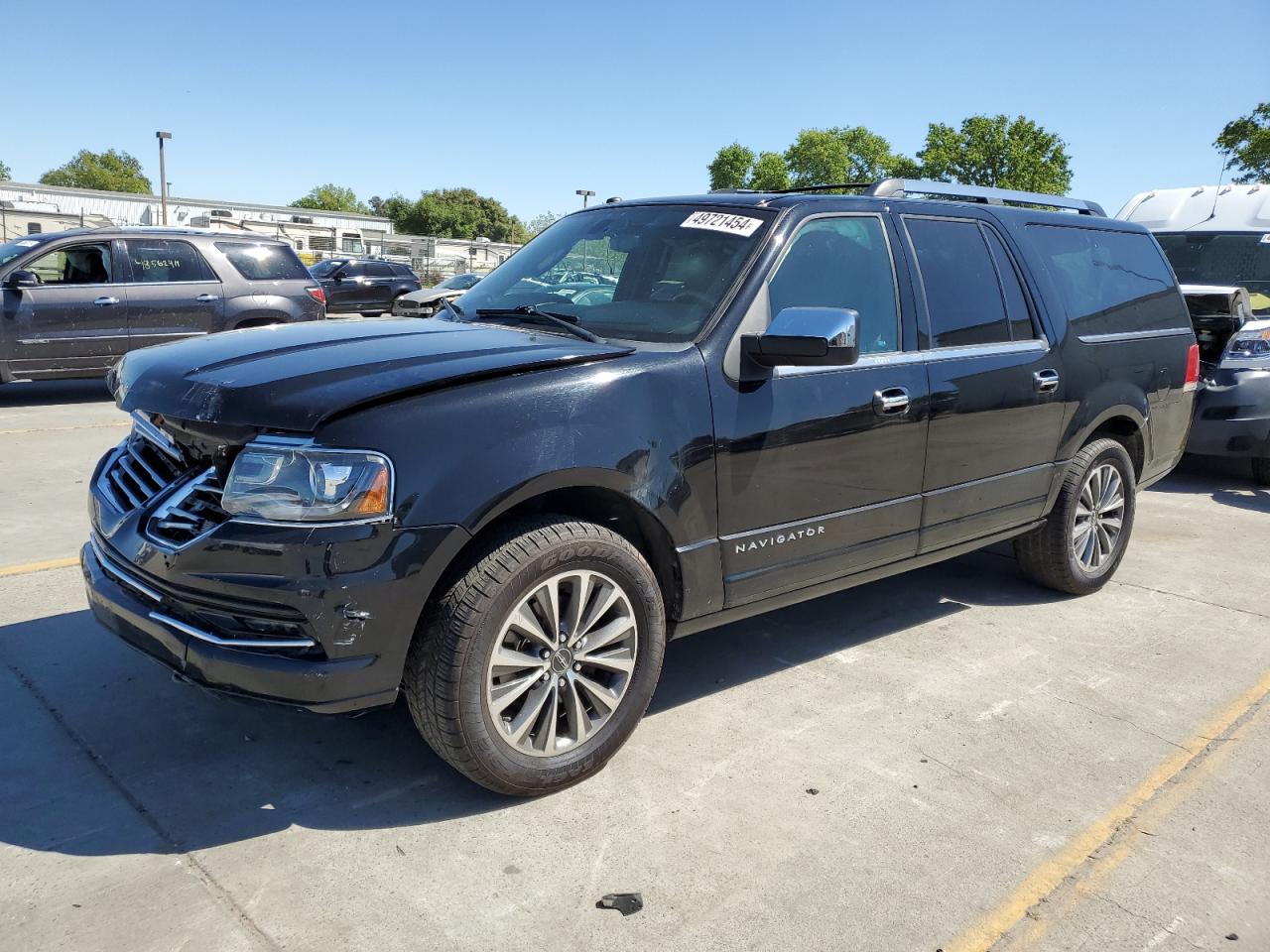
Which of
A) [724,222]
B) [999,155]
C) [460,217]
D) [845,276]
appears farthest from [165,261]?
[460,217]

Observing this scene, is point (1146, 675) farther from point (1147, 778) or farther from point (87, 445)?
point (87, 445)

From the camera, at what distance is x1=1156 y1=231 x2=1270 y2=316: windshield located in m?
9.55

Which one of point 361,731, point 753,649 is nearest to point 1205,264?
point 753,649

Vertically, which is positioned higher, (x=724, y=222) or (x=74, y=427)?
(x=724, y=222)

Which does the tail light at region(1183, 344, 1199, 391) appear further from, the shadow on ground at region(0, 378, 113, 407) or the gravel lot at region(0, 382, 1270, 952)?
the shadow on ground at region(0, 378, 113, 407)

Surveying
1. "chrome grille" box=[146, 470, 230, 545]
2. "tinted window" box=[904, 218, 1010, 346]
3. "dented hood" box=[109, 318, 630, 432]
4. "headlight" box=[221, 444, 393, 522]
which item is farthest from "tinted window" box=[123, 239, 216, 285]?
"headlight" box=[221, 444, 393, 522]

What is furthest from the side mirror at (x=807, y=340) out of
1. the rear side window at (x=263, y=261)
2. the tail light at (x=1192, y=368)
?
the rear side window at (x=263, y=261)

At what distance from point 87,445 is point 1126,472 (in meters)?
7.54

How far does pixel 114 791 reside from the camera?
300 centimetres

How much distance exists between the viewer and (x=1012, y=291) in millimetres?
4590

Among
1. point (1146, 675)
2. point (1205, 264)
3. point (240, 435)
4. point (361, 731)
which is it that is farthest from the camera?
point (1205, 264)

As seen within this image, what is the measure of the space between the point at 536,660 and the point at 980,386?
2365mm

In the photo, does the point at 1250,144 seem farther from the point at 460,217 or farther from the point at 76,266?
the point at 460,217

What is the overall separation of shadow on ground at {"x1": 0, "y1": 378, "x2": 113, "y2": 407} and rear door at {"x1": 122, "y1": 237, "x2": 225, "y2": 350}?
91 cm
